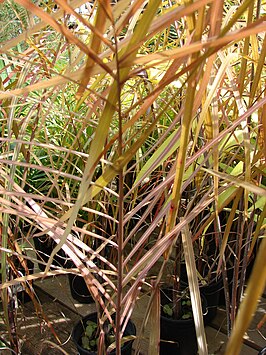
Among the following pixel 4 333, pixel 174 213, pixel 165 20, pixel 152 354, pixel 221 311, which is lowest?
pixel 4 333

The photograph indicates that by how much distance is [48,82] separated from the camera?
27 centimetres

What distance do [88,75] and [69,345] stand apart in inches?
34.3

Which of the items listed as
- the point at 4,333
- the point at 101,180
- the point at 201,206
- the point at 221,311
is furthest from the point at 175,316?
the point at 101,180

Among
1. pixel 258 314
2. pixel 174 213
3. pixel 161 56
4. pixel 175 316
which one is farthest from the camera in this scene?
pixel 258 314

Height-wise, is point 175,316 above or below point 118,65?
below

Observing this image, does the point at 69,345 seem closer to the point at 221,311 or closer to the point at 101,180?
the point at 221,311

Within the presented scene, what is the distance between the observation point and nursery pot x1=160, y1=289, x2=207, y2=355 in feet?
3.15

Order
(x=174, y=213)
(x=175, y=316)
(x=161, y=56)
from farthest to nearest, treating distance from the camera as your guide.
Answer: (x=175, y=316) → (x=174, y=213) → (x=161, y=56)

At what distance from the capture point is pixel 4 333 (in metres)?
1.06

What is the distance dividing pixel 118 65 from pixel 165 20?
32 millimetres

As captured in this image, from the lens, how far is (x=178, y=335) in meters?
0.96

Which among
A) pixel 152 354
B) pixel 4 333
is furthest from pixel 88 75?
pixel 4 333

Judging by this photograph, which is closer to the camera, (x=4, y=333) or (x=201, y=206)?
(x=201, y=206)

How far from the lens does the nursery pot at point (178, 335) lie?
0.96m
